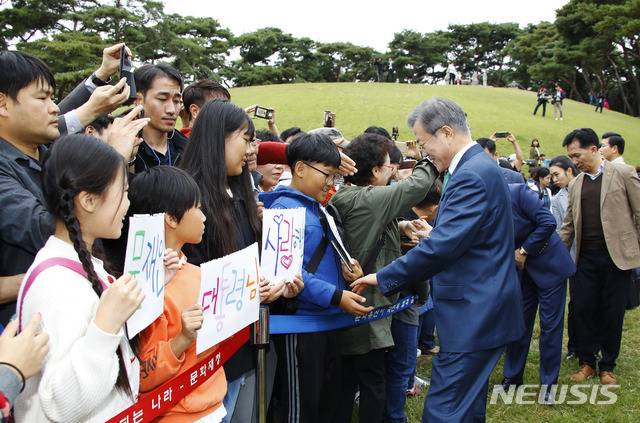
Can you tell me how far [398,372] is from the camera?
12.6ft

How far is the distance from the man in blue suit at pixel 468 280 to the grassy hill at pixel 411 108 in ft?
59.1

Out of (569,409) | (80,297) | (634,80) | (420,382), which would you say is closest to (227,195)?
(80,297)

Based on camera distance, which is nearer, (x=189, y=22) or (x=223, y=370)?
(x=223, y=370)

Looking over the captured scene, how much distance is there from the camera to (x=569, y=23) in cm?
3984

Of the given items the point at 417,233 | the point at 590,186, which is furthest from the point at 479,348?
the point at 590,186

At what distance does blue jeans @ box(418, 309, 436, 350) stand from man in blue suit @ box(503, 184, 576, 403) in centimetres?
111

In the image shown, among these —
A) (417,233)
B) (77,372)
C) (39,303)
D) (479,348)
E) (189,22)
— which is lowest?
(479,348)

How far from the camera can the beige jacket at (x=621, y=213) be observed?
486cm

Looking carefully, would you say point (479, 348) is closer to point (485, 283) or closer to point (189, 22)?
point (485, 283)

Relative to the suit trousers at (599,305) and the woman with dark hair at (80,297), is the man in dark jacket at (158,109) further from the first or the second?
the suit trousers at (599,305)

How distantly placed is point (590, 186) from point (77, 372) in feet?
16.0

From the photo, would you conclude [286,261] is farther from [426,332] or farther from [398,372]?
[426,332]

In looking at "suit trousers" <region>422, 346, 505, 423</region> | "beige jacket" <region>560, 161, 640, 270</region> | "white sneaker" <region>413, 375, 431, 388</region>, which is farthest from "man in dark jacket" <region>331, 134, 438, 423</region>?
"beige jacket" <region>560, 161, 640, 270</region>

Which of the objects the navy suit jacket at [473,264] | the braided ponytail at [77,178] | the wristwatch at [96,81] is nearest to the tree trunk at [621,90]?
the navy suit jacket at [473,264]
